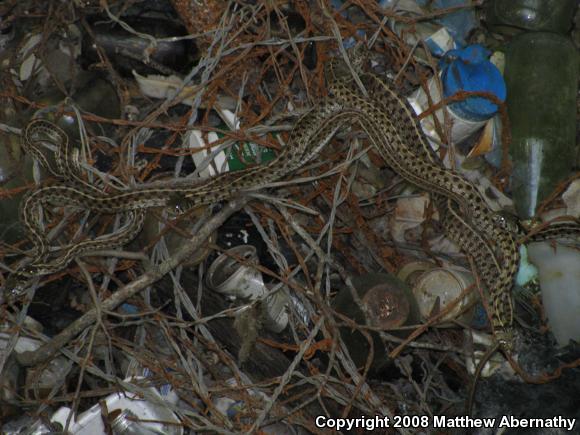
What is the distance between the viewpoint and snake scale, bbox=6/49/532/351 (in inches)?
158

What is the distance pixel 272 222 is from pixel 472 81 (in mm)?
1530

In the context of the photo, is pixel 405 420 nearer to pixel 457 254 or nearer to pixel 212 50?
pixel 457 254

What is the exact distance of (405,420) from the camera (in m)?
3.89

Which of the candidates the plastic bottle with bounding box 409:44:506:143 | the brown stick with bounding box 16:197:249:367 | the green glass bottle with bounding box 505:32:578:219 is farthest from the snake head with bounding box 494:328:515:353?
the brown stick with bounding box 16:197:249:367

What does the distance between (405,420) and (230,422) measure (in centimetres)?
104

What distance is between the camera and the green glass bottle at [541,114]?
4293 millimetres

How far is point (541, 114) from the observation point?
429 centimetres

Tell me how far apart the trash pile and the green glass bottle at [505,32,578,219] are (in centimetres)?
1

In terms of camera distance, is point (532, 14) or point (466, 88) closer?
point (466, 88)

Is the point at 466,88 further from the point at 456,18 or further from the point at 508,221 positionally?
the point at 508,221
